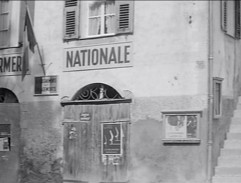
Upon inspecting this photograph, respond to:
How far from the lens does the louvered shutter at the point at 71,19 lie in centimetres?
1341

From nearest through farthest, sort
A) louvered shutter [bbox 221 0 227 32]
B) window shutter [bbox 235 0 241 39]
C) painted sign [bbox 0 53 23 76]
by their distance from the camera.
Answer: louvered shutter [bbox 221 0 227 32] < window shutter [bbox 235 0 241 39] < painted sign [bbox 0 53 23 76]

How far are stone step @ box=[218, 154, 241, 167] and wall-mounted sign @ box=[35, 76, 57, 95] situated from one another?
4.92 meters

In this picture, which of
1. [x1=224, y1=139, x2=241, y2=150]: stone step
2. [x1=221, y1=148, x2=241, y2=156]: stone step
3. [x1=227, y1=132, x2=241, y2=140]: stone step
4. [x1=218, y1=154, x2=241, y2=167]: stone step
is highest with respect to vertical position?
[x1=227, y1=132, x2=241, y2=140]: stone step

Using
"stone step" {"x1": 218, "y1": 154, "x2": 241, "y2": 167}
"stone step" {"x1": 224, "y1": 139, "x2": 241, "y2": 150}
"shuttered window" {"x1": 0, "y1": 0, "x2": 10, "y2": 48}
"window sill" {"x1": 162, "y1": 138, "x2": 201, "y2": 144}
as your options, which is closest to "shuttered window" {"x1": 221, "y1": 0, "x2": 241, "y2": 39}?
"stone step" {"x1": 224, "y1": 139, "x2": 241, "y2": 150}

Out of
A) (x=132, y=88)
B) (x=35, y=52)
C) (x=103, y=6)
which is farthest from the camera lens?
(x=35, y=52)

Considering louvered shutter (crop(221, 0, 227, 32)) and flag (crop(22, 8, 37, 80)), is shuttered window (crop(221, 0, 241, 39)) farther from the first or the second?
flag (crop(22, 8, 37, 80))

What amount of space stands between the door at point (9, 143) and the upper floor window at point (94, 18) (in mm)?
2973

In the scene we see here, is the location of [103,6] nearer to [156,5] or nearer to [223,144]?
[156,5]

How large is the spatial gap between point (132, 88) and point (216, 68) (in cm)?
211

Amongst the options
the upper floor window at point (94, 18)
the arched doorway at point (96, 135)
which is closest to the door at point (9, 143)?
the arched doorway at point (96, 135)

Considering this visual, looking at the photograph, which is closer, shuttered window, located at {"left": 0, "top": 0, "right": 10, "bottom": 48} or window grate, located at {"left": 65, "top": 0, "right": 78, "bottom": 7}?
window grate, located at {"left": 65, "top": 0, "right": 78, "bottom": 7}

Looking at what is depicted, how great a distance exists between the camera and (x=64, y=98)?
13.6m

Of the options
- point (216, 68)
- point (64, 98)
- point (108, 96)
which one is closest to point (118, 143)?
point (108, 96)

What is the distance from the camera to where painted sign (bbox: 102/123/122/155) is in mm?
12484
